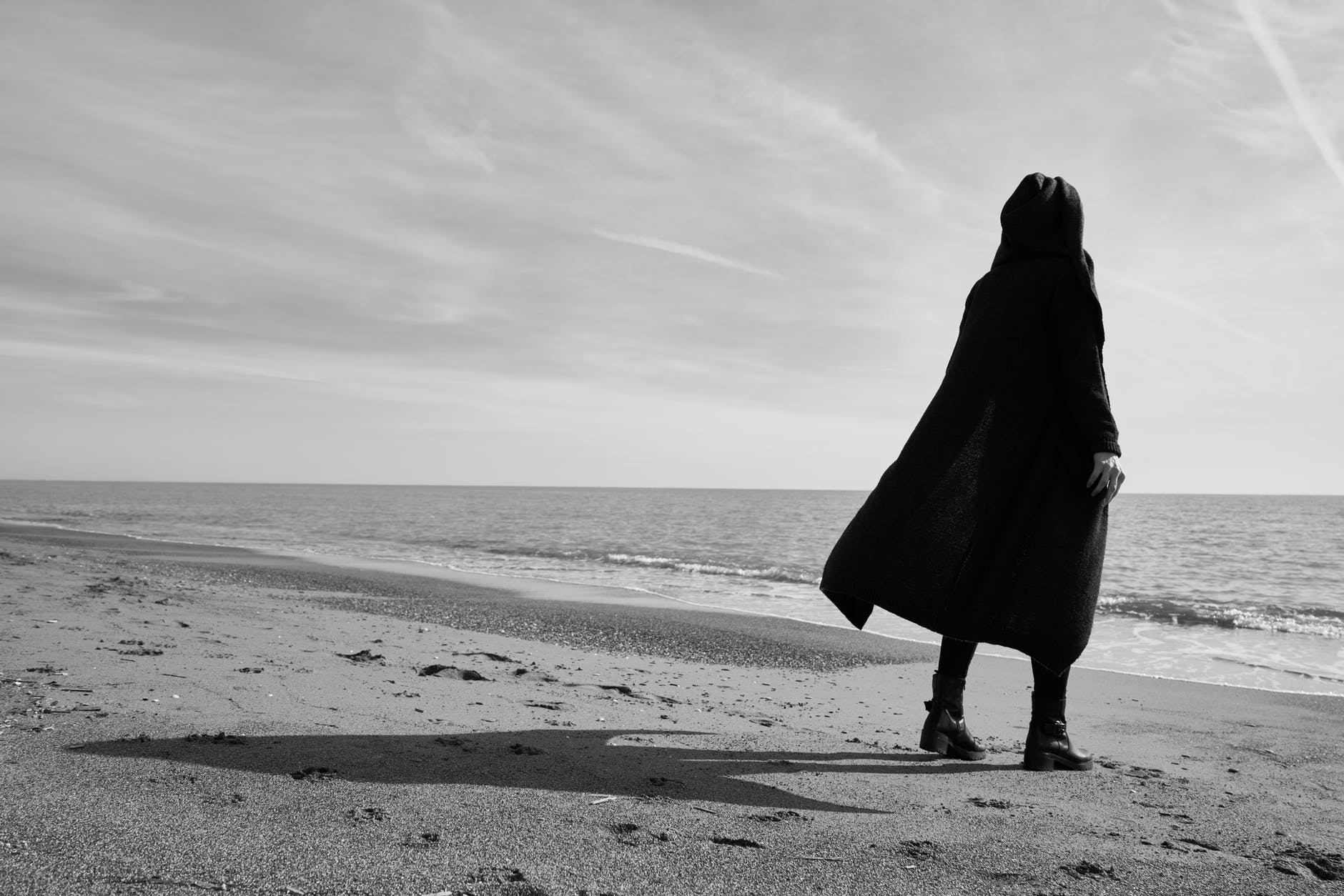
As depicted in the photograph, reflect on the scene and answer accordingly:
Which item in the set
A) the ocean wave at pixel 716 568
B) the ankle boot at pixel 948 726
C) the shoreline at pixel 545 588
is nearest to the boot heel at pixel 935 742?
the ankle boot at pixel 948 726

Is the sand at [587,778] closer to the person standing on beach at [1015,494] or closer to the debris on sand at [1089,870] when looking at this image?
the debris on sand at [1089,870]

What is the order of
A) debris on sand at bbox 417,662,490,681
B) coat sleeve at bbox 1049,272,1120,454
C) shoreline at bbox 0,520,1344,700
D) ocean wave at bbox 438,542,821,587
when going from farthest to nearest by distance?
ocean wave at bbox 438,542,821,587 → shoreline at bbox 0,520,1344,700 → debris on sand at bbox 417,662,490,681 → coat sleeve at bbox 1049,272,1120,454

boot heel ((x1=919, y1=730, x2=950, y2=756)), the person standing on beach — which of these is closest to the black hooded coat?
the person standing on beach

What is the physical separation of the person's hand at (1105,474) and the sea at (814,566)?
4.87m

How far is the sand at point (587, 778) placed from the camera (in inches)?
82.0

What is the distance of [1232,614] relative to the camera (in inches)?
460

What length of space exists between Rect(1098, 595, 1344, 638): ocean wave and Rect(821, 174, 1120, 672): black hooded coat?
9464 millimetres

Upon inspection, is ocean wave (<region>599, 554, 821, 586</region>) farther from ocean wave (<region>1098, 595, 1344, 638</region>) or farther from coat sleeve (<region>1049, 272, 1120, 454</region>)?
coat sleeve (<region>1049, 272, 1120, 454</region>)

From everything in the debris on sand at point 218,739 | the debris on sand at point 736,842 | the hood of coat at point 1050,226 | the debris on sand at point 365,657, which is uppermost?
the hood of coat at point 1050,226

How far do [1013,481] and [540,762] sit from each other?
6.70ft

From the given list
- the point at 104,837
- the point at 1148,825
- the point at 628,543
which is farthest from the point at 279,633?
the point at 628,543

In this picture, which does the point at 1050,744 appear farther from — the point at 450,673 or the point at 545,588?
the point at 545,588

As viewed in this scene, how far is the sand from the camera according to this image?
6.83 feet

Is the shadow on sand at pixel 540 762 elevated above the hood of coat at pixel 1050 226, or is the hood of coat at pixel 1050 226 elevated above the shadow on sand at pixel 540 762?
the hood of coat at pixel 1050 226
